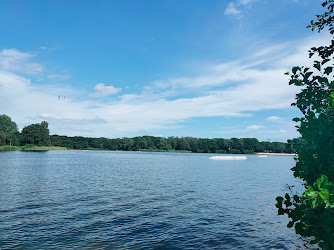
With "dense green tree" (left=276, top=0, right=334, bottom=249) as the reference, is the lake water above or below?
below

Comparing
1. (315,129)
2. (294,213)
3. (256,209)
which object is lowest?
(256,209)

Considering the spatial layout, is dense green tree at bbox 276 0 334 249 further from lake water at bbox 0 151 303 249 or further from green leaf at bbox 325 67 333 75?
lake water at bbox 0 151 303 249

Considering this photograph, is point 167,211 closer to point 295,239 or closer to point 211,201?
point 211,201

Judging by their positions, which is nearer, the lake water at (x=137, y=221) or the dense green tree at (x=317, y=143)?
the dense green tree at (x=317, y=143)

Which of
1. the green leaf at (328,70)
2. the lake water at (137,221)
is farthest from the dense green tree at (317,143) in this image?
the lake water at (137,221)

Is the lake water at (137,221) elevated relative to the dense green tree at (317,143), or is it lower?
lower

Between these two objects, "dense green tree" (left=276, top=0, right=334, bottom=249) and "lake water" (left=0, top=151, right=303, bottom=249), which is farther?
"lake water" (left=0, top=151, right=303, bottom=249)

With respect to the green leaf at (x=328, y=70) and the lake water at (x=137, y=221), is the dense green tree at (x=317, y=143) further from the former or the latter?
the lake water at (x=137, y=221)

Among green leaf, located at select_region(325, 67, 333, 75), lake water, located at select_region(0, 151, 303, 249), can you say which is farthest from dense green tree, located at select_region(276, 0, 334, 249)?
lake water, located at select_region(0, 151, 303, 249)

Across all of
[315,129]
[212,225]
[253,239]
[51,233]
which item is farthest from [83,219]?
[315,129]

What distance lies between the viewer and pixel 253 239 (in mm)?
19047

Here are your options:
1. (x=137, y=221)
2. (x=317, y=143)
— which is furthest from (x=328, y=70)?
(x=137, y=221)

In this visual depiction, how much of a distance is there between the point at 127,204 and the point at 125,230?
31.3ft

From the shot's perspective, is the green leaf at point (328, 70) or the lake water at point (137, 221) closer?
the green leaf at point (328, 70)
